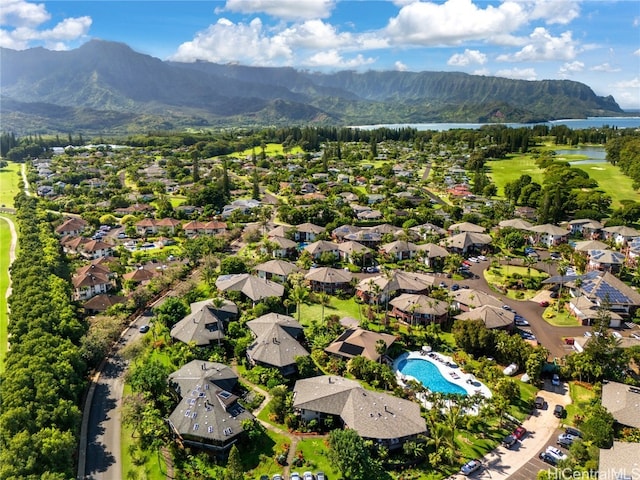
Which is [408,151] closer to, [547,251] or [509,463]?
[547,251]

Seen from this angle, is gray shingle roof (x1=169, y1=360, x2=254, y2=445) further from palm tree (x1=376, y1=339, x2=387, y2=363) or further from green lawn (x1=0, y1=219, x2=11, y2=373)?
green lawn (x1=0, y1=219, x2=11, y2=373)

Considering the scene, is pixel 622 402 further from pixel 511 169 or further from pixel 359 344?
pixel 511 169

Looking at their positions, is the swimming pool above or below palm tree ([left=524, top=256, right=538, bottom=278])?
below

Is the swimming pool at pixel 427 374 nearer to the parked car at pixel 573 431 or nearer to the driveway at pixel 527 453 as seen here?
the driveway at pixel 527 453

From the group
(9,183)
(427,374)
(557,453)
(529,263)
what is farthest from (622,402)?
(9,183)

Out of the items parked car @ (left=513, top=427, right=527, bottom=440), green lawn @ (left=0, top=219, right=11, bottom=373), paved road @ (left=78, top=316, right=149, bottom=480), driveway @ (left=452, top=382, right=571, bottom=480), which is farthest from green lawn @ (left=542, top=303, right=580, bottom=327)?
green lawn @ (left=0, top=219, right=11, bottom=373)
